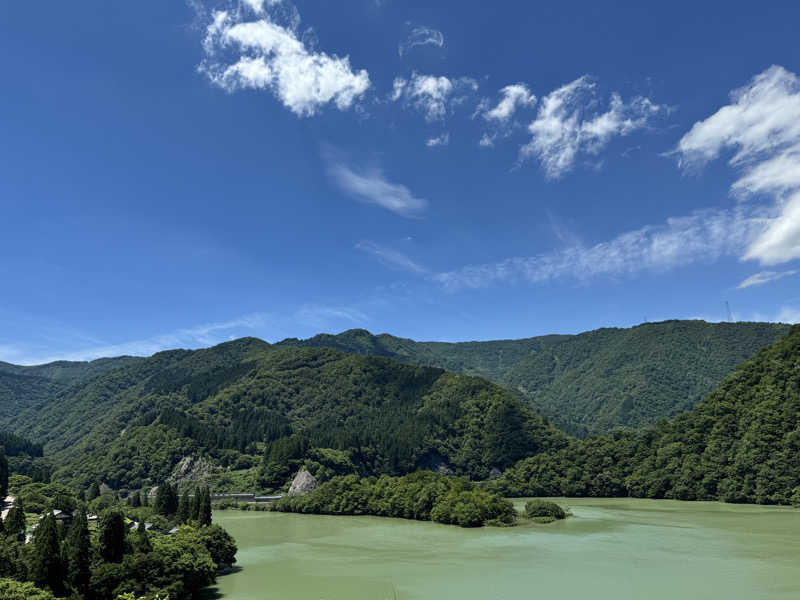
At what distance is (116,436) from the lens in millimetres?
183875

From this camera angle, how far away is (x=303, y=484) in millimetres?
118688

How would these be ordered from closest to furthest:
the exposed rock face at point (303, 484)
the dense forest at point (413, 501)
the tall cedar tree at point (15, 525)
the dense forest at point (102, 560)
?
1. the dense forest at point (102, 560)
2. the tall cedar tree at point (15, 525)
3. the dense forest at point (413, 501)
4. the exposed rock face at point (303, 484)

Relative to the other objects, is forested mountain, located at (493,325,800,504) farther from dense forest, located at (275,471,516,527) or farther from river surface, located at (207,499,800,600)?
dense forest, located at (275,471,516,527)

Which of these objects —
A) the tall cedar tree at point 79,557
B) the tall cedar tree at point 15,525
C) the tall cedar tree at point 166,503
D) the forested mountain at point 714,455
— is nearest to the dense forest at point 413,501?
the tall cedar tree at point 166,503

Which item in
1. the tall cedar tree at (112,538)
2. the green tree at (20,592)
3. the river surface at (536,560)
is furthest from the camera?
the river surface at (536,560)

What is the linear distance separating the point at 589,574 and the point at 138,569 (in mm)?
34701

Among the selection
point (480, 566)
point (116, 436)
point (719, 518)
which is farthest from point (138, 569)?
point (116, 436)

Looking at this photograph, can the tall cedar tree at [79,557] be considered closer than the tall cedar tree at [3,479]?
Yes

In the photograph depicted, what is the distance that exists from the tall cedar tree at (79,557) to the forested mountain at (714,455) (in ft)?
318

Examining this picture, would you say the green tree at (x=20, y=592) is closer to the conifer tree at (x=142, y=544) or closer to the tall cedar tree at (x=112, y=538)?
the tall cedar tree at (x=112, y=538)

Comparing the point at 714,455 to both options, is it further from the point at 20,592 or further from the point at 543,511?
the point at 20,592

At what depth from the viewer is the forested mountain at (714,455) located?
9506 centimetres

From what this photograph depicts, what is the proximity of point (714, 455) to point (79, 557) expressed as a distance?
343 ft

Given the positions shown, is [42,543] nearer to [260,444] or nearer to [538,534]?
[538,534]
